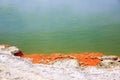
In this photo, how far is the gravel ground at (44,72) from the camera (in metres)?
3.69

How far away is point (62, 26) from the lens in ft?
51.9

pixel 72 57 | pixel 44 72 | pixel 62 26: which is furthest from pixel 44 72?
pixel 62 26

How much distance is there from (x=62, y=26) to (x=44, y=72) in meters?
12.0

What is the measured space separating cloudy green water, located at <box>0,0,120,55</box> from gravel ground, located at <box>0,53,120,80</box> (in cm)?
749

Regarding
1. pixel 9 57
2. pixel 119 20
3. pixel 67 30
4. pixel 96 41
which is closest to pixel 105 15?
pixel 119 20

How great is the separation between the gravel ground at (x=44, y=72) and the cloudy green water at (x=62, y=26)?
7.49 meters

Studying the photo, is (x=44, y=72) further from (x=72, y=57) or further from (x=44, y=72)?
(x=72, y=57)

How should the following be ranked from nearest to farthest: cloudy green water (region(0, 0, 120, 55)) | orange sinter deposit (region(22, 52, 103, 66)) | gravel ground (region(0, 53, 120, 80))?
gravel ground (region(0, 53, 120, 80)) → orange sinter deposit (region(22, 52, 103, 66)) → cloudy green water (region(0, 0, 120, 55))

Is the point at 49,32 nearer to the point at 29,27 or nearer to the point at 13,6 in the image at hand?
the point at 29,27

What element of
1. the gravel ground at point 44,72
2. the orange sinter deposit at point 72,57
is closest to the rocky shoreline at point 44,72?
the gravel ground at point 44,72

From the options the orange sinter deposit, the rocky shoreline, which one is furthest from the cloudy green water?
the rocky shoreline

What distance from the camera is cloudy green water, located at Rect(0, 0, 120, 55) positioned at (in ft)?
40.9

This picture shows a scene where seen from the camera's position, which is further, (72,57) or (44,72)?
(72,57)

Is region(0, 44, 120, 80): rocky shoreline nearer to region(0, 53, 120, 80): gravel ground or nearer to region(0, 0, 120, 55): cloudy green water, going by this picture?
region(0, 53, 120, 80): gravel ground
